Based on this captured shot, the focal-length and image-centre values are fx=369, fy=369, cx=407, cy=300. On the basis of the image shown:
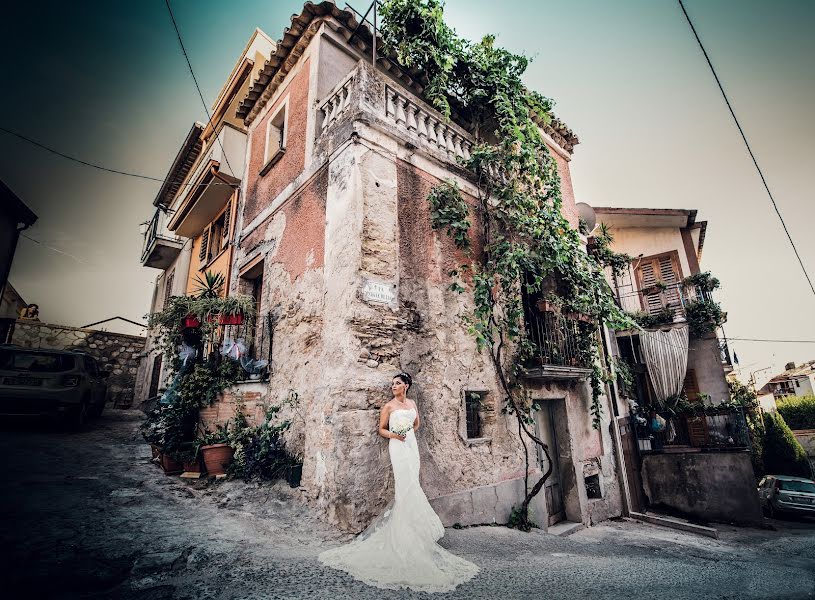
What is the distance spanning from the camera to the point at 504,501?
5.50 m

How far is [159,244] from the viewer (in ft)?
43.6

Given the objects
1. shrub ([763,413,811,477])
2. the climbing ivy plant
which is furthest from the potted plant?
shrub ([763,413,811,477])

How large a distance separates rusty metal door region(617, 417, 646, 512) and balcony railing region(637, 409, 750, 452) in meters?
0.44

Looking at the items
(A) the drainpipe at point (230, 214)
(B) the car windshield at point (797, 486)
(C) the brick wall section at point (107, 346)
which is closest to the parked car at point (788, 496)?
(B) the car windshield at point (797, 486)

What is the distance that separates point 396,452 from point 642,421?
906cm

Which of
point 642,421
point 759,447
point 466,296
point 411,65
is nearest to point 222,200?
point 411,65

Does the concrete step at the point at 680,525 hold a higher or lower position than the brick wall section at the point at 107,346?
lower

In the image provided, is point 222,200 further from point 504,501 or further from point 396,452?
point 504,501

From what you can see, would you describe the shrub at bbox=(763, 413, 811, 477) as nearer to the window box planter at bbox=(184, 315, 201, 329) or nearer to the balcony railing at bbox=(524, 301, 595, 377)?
the balcony railing at bbox=(524, 301, 595, 377)

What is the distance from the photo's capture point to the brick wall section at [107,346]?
37.8 feet

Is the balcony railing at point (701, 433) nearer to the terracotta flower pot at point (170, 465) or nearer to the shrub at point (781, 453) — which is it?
the shrub at point (781, 453)

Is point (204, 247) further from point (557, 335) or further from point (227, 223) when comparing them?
point (557, 335)

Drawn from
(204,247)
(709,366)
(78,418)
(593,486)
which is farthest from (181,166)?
(709,366)

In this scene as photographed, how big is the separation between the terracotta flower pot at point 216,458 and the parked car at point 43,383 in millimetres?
3569
